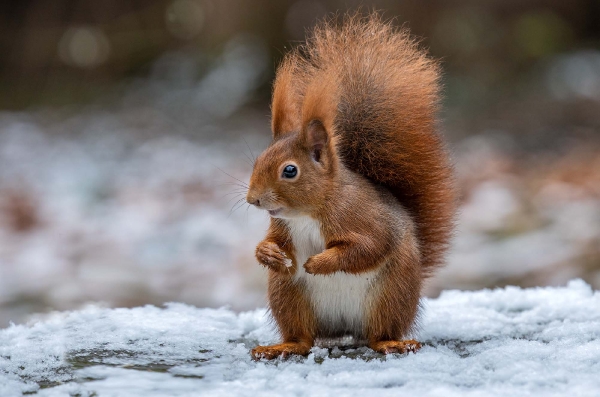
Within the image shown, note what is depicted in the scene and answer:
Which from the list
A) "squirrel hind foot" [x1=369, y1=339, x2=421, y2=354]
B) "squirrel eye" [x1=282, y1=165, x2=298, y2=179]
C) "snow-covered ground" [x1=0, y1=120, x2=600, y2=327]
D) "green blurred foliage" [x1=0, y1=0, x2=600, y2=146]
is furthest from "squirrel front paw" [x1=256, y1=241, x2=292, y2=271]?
"green blurred foliage" [x1=0, y1=0, x2=600, y2=146]

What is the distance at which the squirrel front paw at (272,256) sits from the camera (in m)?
1.60

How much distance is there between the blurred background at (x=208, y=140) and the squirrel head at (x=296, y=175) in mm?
1830

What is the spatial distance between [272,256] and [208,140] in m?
4.36

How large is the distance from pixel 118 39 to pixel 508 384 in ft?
19.7

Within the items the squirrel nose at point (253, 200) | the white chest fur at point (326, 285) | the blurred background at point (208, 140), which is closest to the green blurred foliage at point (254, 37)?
the blurred background at point (208, 140)

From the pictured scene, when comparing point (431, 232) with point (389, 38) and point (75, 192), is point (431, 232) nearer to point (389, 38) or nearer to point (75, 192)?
point (389, 38)

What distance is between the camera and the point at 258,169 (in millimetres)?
1628

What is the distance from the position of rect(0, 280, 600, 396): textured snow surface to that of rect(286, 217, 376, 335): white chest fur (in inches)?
3.4

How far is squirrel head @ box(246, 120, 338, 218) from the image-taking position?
160 centimetres

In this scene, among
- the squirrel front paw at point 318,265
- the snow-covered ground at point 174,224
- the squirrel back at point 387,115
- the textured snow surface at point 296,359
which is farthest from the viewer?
the snow-covered ground at point 174,224

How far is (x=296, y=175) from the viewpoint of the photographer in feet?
5.30

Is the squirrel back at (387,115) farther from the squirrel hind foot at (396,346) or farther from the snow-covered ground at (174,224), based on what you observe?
the snow-covered ground at (174,224)

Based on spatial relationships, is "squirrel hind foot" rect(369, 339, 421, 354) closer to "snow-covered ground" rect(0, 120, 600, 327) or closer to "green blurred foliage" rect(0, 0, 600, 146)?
"snow-covered ground" rect(0, 120, 600, 327)

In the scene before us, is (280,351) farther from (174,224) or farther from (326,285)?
(174,224)
